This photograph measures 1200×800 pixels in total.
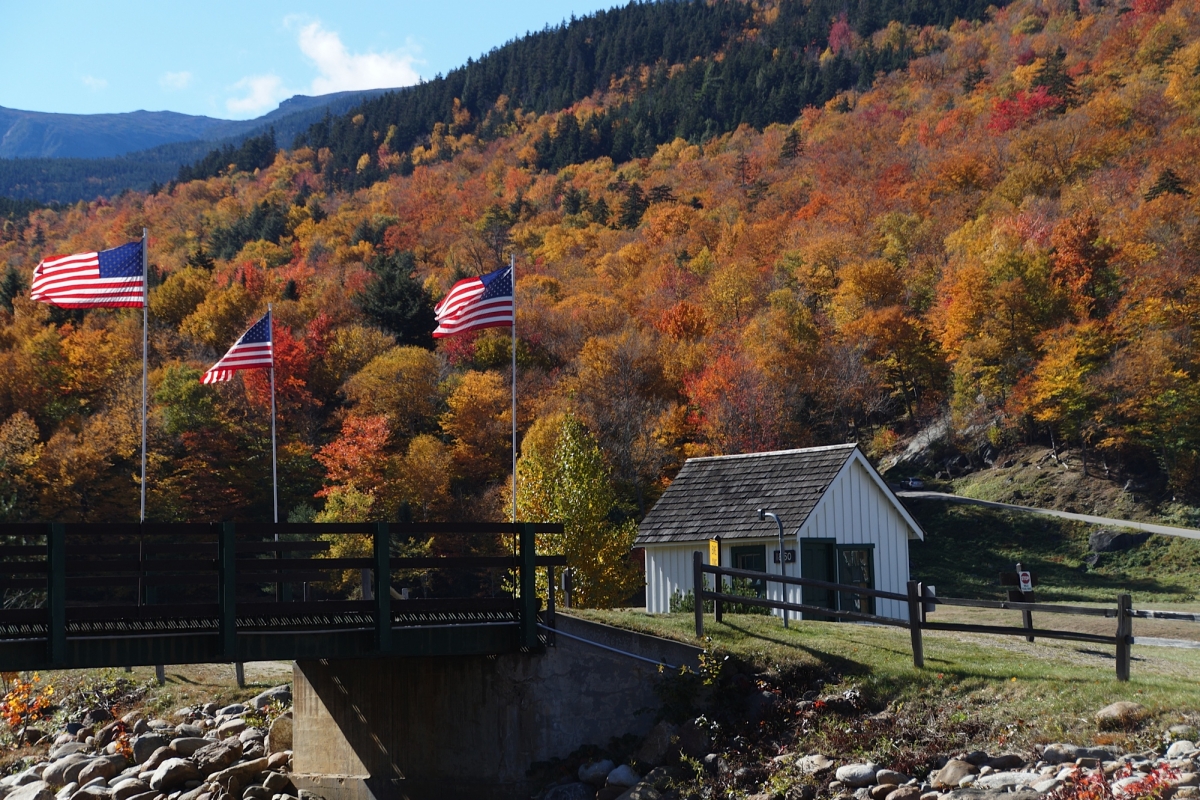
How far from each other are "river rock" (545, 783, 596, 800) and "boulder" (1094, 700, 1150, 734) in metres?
6.38

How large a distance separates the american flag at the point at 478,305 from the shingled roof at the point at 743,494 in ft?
18.5

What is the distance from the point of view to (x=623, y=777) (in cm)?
1563

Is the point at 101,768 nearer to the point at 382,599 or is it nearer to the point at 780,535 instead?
the point at 382,599

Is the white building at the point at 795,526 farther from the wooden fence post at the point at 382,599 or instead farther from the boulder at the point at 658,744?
the wooden fence post at the point at 382,599

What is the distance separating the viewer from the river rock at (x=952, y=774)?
42.2 feet

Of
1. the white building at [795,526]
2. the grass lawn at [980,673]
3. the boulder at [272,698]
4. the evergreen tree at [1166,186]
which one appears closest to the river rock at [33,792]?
the boulder at [272,698]

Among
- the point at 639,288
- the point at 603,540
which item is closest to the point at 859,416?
the point at 639,288

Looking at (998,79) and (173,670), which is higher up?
(998,79)

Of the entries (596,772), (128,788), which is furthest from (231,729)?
(596,772)

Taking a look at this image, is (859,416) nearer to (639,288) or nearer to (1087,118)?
(639,288)

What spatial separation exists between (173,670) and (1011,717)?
2027 centimetres

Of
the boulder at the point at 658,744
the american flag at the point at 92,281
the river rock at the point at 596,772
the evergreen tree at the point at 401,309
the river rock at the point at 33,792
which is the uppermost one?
the evergreen tree at the point at 401,309

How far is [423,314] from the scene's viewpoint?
74.6 meters

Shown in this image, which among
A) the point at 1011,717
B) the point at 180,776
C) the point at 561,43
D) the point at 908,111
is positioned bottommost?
the point at 180,776
